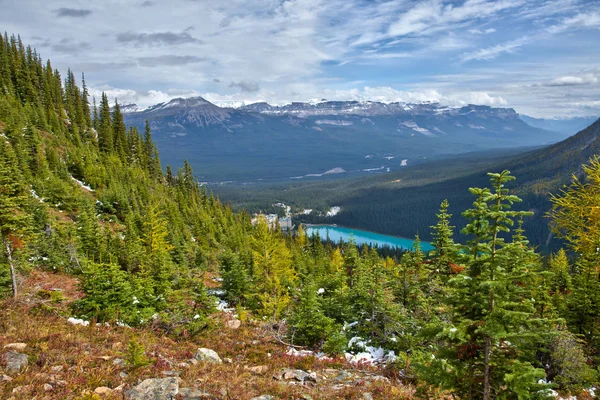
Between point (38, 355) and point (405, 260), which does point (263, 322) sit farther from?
point (38, 355)

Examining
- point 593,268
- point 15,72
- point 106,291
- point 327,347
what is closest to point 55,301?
point 106,291

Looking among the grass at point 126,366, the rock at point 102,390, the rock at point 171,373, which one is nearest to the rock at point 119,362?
the grass at point 126,366

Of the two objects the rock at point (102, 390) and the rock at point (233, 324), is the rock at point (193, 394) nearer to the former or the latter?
the rock at point (102, 390)

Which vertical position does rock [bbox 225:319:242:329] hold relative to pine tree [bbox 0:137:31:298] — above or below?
below

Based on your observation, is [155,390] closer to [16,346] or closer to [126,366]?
[126,366]

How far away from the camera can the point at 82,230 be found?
2853 cm

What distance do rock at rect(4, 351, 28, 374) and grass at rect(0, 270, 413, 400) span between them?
17cm

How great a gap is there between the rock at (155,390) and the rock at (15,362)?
9.64ft

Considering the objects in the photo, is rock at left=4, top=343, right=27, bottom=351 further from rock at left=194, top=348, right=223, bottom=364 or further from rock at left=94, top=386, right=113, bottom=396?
rock at left=194, top=348, right=223, bottom=364

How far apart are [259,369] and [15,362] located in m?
6.87

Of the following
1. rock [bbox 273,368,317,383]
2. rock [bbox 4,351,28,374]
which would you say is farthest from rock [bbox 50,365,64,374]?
rock [bbox 273,368,317,383]

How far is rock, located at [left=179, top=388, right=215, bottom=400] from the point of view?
852 cm

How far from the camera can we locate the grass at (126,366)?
841 cm

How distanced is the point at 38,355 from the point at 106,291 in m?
5.18
